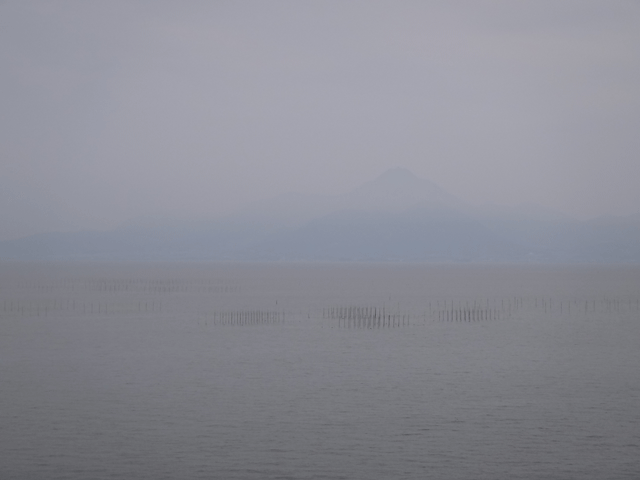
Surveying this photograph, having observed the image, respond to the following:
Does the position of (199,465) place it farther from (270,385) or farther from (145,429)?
(270,385)

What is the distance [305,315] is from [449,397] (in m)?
51.1

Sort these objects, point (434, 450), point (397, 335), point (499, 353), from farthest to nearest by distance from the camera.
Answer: point (397, 335) < point (499, 353) < point (434, 450)

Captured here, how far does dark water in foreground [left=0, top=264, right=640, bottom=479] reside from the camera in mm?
28594

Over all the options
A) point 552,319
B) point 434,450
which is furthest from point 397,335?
point 434,450

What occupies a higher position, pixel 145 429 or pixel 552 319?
pixel 145 429

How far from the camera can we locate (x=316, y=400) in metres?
39.7

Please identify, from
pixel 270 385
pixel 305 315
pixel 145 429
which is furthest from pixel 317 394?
pixel 305 315

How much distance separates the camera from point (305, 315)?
9119cm

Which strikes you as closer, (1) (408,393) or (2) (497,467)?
(2) (497,467)

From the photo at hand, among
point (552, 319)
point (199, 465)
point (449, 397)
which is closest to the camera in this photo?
point (199, 465)

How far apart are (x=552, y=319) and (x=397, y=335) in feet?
93.1

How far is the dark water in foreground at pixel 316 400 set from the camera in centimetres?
2859

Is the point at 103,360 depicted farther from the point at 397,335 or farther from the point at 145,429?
the point at 397,335

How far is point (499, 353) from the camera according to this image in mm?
59000
